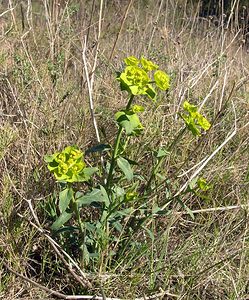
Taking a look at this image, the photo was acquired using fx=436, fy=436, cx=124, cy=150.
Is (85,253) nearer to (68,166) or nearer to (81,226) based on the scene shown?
(81,226)

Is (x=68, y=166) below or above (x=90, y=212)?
above

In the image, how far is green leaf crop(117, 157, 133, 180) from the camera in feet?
3.66

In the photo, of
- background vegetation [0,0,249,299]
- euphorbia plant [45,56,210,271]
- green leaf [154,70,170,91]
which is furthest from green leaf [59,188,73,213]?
green leaf [154,70,170,91]

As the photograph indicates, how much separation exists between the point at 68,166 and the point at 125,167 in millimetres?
173

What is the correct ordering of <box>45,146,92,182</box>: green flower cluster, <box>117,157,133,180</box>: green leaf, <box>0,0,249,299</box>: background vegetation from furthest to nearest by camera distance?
1. <box>0,0,249,299</box>: background vegetation
2. <box>117,157,133,180</box>: green leaf
3. <box>45,146,92,182</box>: green flower cluster

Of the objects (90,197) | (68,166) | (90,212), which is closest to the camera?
(68,166)

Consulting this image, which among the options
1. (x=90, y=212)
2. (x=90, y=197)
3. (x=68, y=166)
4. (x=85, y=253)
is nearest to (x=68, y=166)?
(x=68, y=166)

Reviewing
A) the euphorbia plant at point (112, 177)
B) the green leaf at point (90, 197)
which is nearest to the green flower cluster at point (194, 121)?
the euphorbia plant at point (112, 177)

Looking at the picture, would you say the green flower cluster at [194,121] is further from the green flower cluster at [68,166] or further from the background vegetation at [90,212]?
the green flower cluster at [68,166]

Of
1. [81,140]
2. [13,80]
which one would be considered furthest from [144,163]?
[13,80]

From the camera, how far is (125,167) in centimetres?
113

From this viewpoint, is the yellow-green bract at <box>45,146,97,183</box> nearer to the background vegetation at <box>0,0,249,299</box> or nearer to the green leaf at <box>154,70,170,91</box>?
the background vegetation at <box>0,0,249,299</box>

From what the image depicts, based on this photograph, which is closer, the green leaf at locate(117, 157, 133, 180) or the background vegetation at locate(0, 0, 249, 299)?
the green leaf at locate(117, 157, 133, 180)

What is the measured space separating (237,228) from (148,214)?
1.33 feet
